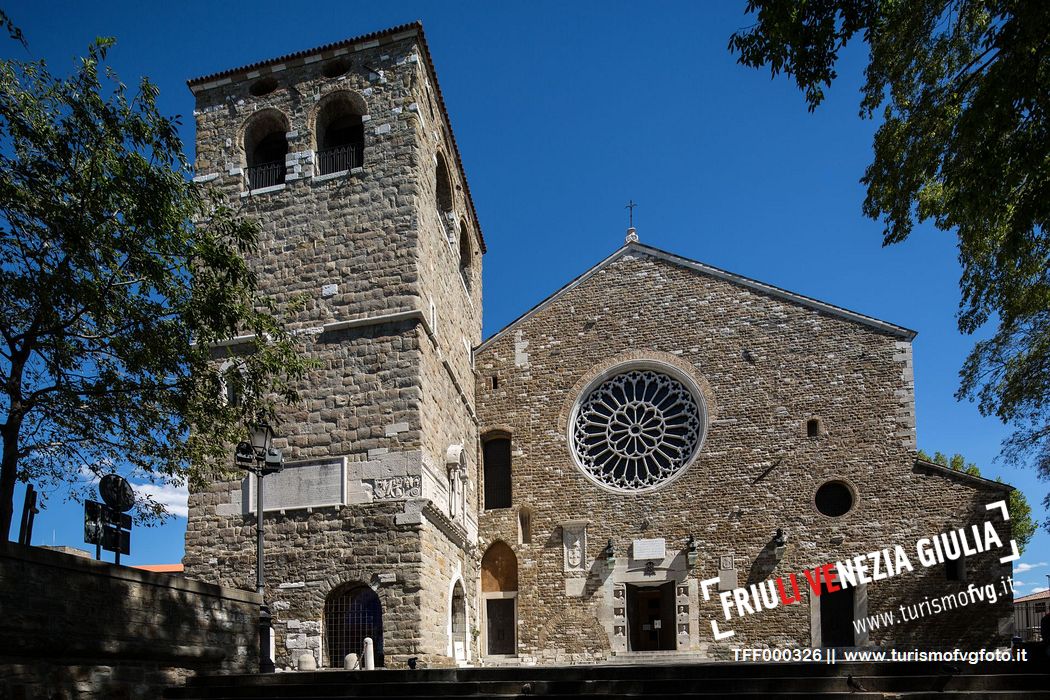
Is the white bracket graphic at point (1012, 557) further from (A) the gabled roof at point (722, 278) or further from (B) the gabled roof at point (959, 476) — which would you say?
(A) the gabled roof at point (722, 278)

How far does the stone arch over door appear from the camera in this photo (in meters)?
18.5

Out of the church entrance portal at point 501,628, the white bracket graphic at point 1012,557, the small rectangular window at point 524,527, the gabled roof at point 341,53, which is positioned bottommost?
the church entrance portal at point 501,628

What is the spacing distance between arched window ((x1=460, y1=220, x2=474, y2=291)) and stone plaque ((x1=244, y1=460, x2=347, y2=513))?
7.16 metres

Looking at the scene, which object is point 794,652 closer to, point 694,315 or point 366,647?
point 694,315

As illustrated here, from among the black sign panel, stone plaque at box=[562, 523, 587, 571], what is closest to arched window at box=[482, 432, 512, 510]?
stone plaque at box=[562, 523, 587, 571]

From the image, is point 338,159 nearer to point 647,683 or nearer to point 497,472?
point 497,472

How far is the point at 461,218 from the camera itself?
20125 mm

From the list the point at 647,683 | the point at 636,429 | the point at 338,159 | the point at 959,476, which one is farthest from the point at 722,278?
the point at 647,683

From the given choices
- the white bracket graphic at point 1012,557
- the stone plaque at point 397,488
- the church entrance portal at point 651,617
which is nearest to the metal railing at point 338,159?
the stone plaque at point 397,488

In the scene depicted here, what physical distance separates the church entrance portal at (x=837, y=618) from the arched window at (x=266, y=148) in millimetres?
13337

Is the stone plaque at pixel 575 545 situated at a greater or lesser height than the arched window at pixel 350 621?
greater

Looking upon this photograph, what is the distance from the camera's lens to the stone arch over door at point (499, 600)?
18547 millimetres

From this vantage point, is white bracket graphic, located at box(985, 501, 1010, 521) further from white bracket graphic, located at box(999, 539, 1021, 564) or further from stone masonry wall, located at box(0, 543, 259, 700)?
stone masonry wall, located at box(0, 543, 259, 700)

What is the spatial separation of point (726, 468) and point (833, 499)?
2176 mm
